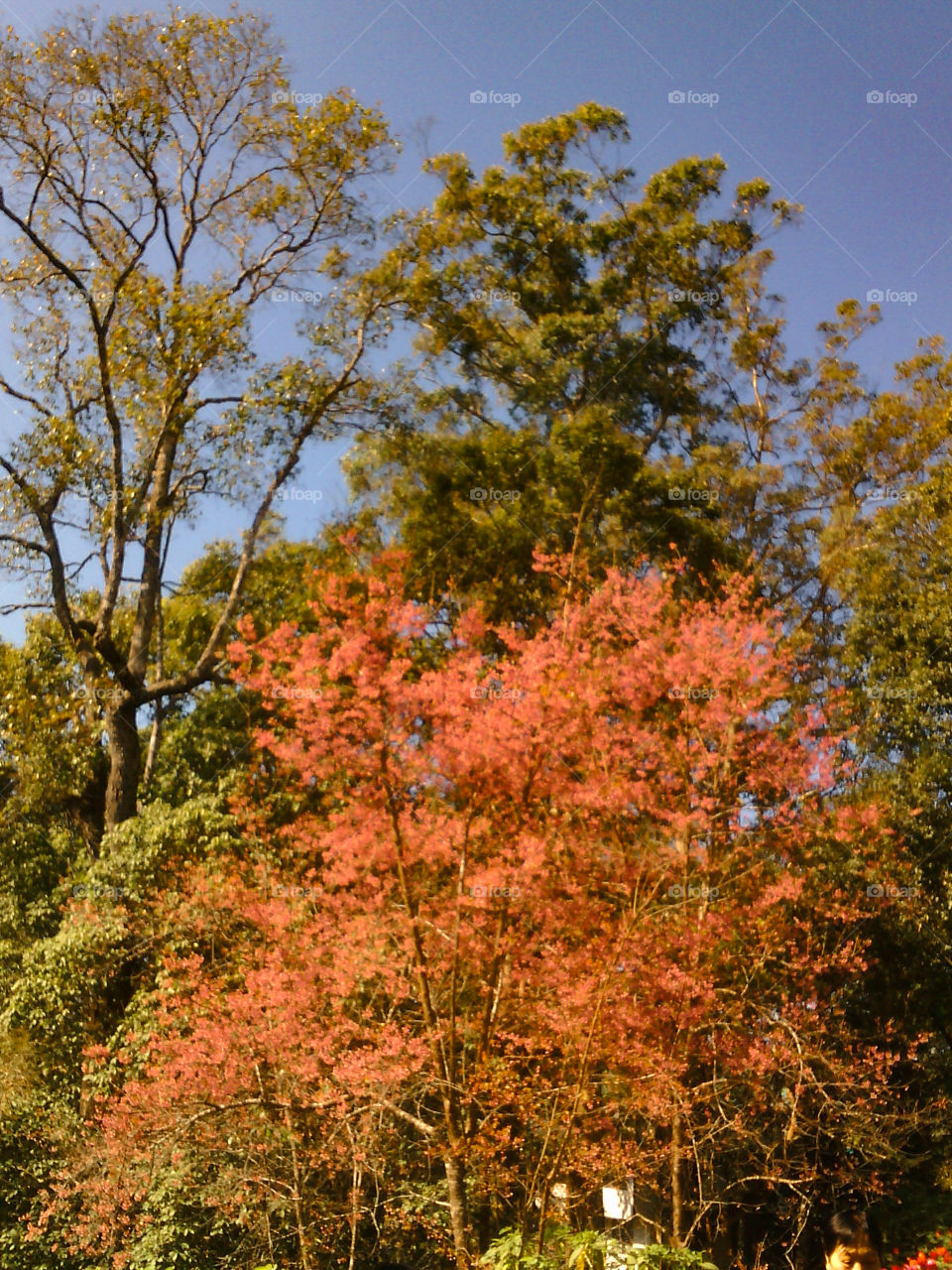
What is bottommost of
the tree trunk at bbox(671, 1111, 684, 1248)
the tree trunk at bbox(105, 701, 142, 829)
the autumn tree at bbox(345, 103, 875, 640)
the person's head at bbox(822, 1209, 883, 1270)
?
the tree trunk at bbox(671, 1111, 684, 1248)

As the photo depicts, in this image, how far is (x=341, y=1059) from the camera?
21.0ft

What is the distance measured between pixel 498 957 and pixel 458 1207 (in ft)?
4.16

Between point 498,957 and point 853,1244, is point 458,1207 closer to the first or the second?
point 498,957

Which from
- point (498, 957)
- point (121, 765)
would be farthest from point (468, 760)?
point (121, 765)

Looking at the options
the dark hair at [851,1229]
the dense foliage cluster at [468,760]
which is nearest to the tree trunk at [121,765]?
the dense foliage cluster at [468,760]

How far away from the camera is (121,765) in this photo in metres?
10.4

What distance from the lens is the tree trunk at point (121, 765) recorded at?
10.2 metres

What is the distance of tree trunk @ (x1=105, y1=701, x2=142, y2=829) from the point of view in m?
10.2

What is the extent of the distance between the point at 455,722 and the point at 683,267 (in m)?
10.0

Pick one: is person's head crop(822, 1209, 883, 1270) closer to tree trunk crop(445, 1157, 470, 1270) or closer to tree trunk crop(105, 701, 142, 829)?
tree trunk crop(445, 1157, 470, 1270)

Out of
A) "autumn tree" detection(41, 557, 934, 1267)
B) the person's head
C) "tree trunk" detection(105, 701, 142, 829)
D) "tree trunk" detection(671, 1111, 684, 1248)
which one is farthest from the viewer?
"tree trunk" detection(105, 701, 142, 829)

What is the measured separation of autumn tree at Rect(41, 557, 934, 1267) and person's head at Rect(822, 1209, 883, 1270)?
1366mm

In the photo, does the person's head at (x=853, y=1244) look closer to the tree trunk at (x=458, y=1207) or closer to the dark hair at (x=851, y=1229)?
the dark hair at (x=851, y=1229)

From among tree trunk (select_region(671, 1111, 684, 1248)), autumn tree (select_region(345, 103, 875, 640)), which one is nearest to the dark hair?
tree trunk (select_region(671, 1111, 684, 1248))
